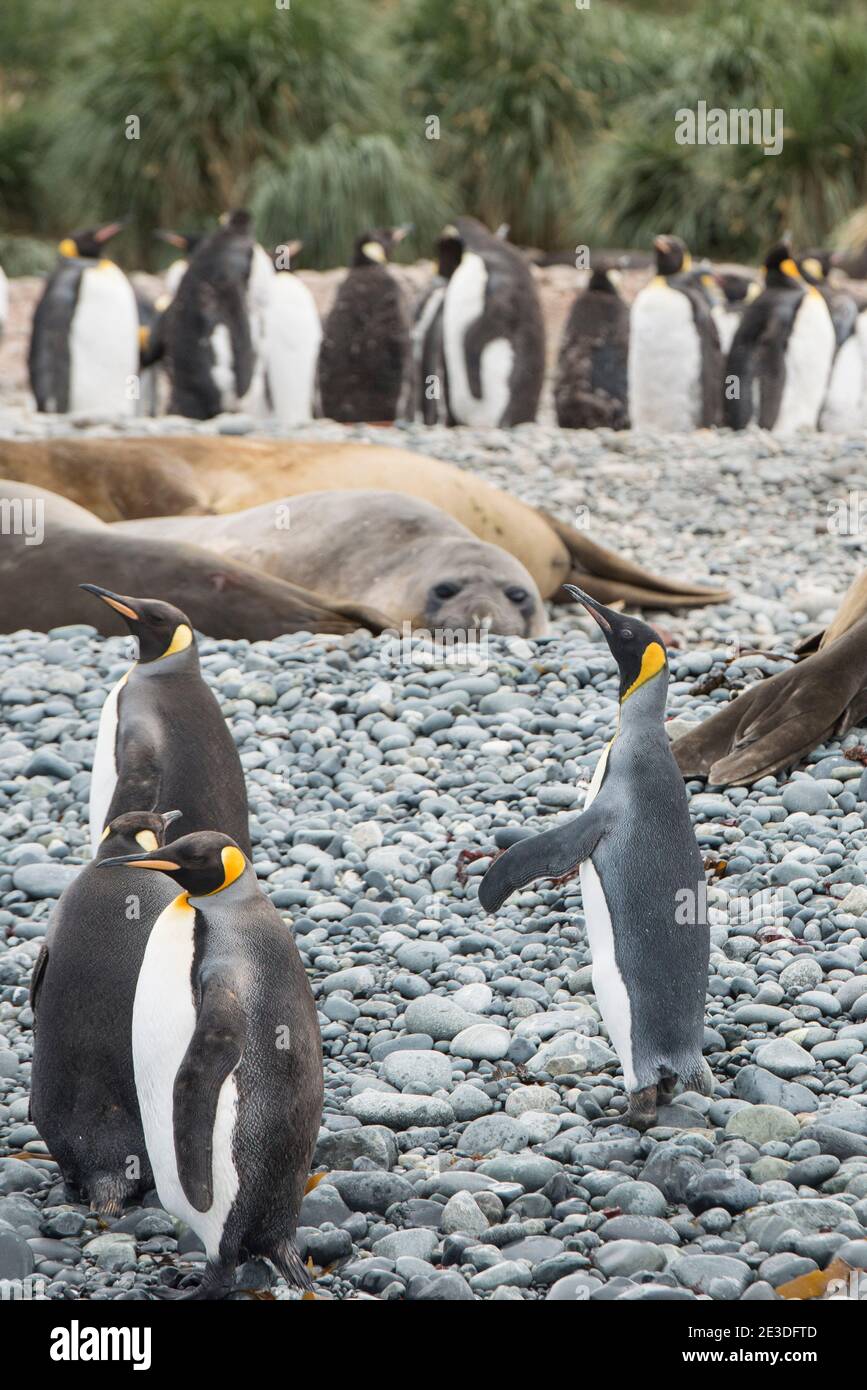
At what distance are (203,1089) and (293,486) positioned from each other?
4947 millimetres

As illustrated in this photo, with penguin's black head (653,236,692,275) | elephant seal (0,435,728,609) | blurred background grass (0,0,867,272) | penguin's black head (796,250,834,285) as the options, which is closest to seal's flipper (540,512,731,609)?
elephant seal (0,435,728,609)

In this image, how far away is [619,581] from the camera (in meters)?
6.65

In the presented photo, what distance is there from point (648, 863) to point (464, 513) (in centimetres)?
427

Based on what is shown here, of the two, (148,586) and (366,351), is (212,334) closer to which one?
(366,351)

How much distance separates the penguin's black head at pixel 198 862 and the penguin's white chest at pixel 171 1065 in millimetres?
50

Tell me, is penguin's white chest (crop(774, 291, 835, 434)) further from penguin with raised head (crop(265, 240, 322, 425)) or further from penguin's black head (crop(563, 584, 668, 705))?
penguin's black head (crop(563, 584, 668, 705))

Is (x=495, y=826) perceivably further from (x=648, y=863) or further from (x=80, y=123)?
(x=80, y=123)

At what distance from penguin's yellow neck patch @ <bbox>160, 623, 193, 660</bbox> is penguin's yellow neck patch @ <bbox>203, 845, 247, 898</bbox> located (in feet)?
2.81

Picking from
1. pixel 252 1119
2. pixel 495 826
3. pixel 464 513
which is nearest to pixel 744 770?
pixel 495 826

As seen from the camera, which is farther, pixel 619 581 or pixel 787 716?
pixel 619 581

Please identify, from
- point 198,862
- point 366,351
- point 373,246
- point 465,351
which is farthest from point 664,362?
point 198,862

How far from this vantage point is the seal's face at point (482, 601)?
18.2 ft

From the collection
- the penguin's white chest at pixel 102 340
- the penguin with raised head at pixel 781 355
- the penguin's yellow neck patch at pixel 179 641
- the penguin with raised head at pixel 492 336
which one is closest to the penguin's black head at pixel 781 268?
the penguin with raised head at pixel 781 355

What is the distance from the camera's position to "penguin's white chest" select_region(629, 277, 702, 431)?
35.9 feet
